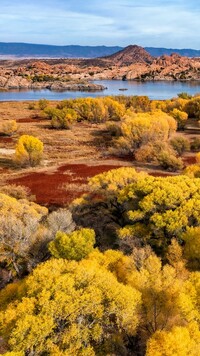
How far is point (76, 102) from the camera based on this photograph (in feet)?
316

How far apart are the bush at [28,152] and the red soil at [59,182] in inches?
149

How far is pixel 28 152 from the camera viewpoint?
51594 millimetres

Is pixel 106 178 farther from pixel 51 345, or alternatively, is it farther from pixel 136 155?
pixel 136 155

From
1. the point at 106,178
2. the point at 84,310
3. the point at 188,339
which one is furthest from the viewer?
the point at 106,178

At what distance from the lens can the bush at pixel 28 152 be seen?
168 feet

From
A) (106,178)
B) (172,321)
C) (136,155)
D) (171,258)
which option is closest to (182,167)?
(136,155)

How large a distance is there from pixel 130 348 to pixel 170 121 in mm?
Result: 53215

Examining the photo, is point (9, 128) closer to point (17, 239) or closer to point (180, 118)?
point (180, 118)

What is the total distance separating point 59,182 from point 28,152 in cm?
1022

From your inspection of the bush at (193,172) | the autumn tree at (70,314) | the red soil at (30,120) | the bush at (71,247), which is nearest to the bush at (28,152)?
the bush at (193,172)

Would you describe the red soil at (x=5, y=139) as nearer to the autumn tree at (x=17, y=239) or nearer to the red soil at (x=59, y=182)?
the red soil at (x=59, y=182)

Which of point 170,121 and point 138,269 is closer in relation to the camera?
point 138,269

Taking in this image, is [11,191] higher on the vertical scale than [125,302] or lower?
lower

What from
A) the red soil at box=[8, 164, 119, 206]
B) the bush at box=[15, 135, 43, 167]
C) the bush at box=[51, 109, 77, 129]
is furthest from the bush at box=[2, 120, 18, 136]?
the red soil at box=[8, 164, 119, 206]
